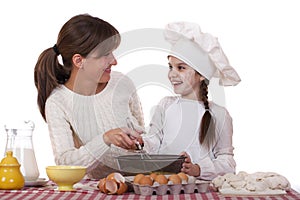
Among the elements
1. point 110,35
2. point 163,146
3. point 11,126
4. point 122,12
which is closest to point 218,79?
point 163,146

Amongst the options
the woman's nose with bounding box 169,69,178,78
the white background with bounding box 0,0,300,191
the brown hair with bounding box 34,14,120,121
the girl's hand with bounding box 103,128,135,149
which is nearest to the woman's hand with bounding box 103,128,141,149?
the girl's hand with bounding box 103,128,135,149

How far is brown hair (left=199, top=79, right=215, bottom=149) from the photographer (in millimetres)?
1941

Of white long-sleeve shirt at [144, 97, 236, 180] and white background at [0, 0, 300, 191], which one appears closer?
white long-sleeve shirt at [144, 97, 236, 180]

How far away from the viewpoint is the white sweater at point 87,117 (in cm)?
193

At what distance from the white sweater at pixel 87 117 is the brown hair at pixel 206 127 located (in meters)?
0.21

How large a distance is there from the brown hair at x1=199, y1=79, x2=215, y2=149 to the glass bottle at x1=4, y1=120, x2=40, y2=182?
Answer: 569 mm

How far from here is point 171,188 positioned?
146cm

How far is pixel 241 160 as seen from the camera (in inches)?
118

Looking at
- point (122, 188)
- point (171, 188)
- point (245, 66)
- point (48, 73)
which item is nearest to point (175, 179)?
point (171, 188)

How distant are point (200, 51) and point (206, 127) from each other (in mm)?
245

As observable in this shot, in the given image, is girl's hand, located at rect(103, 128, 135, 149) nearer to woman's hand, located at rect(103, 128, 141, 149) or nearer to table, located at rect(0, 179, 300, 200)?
woman's hand, located at rect(103, 128, 141, 149)

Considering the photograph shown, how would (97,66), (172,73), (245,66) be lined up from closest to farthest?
1. (172,73)
2. (97,66)
3. (245,66)

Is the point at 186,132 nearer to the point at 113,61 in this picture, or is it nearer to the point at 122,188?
the point at 113,61

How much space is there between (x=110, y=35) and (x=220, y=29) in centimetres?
99
